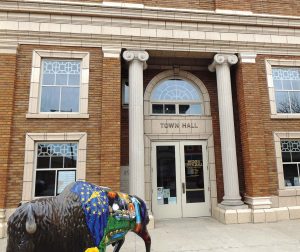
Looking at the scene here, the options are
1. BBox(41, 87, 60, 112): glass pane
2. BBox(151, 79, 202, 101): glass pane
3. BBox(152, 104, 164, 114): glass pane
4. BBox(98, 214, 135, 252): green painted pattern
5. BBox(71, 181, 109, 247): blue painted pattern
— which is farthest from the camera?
BBox(151, 79, 202, 101): glass pane

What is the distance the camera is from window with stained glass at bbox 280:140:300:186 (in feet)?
26.1

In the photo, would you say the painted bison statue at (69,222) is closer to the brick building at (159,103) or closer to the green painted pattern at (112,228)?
the green painted pattern at (112,228)

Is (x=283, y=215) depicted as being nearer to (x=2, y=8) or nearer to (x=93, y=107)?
(x=93, y=107)

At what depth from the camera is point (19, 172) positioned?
22.0ft

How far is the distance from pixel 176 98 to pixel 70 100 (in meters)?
3.62

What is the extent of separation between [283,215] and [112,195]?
20.5 feet

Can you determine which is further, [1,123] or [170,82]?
[170,82]

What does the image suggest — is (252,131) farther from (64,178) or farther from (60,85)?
(60,85)

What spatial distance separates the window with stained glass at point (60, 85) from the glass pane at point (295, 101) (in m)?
7.03

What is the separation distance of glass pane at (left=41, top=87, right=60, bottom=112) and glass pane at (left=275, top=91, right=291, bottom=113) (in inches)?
279

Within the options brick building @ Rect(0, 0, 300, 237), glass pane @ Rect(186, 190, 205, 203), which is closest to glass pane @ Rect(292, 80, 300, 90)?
Answer: brick building @ Rect(0, 0, 300, 237)

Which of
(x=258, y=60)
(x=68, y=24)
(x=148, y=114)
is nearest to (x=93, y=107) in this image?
(x=148, y=114)

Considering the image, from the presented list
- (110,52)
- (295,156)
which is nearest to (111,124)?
(110,52)

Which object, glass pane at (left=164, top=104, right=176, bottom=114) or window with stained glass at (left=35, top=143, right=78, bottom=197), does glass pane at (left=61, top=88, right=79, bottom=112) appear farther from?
Answer: glass pane at (left=164, top=104, right=176, bottom=114)
